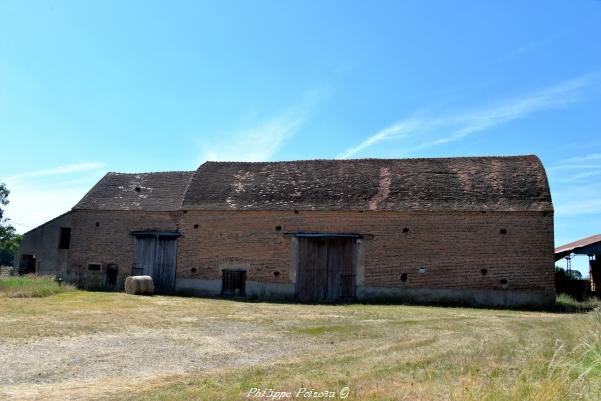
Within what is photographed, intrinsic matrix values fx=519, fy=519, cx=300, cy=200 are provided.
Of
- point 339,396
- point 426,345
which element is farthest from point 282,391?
point 426,345

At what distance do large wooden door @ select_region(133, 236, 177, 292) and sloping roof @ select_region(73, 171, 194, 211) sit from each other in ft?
5.87

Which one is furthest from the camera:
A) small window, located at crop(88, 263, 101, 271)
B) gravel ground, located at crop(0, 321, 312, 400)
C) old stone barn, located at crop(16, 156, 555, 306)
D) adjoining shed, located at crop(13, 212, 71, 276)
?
adjoining shed, located at crop(13, 212, 71, 276)

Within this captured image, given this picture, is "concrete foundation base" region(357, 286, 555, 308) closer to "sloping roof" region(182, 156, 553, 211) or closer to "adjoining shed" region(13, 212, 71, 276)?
"sloping roof" region(182, 156, 553, 211)

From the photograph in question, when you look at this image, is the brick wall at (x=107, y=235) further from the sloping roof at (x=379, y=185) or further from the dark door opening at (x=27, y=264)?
the dark door opening at (x=27, y=264)

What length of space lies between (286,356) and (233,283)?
16267 mm

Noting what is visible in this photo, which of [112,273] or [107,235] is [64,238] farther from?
[112,273]

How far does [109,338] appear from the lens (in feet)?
36.9

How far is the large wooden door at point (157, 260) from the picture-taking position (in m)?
26.5

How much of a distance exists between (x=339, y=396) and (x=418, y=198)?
18736mm

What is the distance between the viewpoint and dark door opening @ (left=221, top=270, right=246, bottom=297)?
25.2 meters

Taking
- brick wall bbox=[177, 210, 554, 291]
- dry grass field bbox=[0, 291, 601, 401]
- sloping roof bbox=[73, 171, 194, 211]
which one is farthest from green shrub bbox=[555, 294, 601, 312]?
sloping roof bbox=[73, 171, 194, 211]

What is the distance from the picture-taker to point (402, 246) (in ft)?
76.6

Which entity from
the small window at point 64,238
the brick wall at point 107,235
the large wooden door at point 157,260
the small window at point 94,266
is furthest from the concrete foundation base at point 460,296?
the small window at point 64,238

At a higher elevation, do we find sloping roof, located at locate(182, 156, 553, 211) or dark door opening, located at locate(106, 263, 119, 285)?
sloping roof, located at locate(182, 156, 553, 211)
